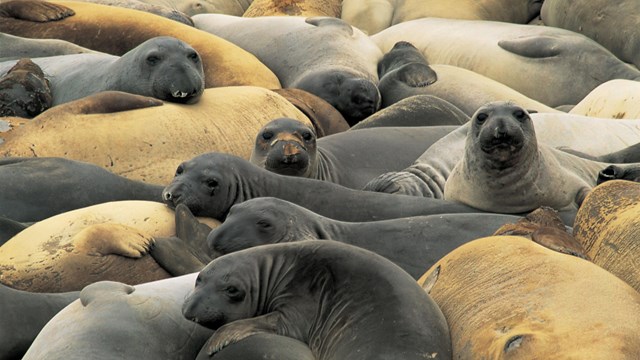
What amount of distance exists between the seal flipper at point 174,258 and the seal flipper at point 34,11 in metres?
4.59

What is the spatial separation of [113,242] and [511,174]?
6.63ft

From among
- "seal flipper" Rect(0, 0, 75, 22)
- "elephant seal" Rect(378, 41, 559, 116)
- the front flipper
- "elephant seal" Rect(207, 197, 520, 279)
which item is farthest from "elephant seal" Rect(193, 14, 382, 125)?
the front flipper

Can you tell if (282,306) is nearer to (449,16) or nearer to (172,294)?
(172,294)

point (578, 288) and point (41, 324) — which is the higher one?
point (578, 288)

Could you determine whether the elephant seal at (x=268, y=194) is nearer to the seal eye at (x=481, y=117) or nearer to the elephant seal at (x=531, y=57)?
the seal eye at (x=481, y=117)

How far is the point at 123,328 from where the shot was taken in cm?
426

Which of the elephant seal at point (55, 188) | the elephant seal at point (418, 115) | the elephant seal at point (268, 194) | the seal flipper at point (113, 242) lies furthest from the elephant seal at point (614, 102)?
the seal flipper at point (113, 242)

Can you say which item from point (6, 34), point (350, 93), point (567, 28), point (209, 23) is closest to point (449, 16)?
point (567, 28)

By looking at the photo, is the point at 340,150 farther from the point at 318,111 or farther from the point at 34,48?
the point at 34,48

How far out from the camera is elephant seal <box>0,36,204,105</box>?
7664 millimetres

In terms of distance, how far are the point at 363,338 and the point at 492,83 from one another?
5704 millimetres

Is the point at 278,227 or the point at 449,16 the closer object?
the point at 278,227

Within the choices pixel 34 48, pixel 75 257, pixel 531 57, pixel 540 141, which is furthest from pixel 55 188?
pixel 531 57

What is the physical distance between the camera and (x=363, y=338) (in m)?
4.01
